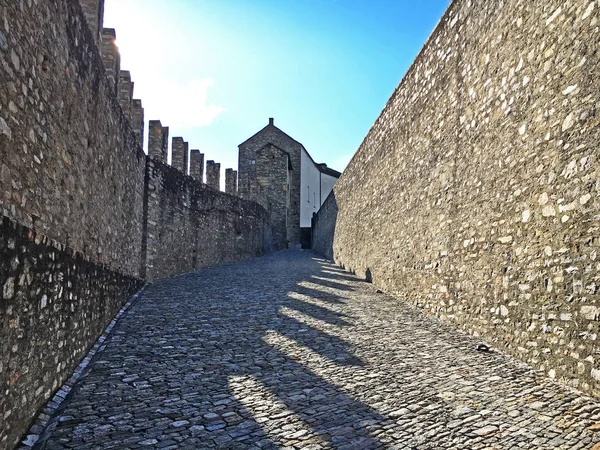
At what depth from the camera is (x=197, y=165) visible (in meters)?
15.0

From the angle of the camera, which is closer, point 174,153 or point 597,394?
point 597,394

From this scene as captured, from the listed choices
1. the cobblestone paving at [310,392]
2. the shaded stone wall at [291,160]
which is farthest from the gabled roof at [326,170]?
the cobblestone paving at [310,392]

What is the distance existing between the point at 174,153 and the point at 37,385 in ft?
35.8

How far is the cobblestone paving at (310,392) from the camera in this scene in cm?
280

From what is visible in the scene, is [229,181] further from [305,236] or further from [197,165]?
[305,236]

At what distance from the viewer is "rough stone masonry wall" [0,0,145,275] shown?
9.98ft

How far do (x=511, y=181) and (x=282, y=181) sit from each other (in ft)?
90.4

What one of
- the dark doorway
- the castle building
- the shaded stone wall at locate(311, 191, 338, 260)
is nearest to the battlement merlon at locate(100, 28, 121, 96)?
the shaded stone wall at locate(311, 191, 338, 260)

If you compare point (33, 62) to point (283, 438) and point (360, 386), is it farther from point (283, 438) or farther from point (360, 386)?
point (360, 386)

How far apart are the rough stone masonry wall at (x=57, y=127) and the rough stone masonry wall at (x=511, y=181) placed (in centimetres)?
438

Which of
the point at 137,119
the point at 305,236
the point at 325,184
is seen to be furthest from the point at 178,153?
the point at 325,184

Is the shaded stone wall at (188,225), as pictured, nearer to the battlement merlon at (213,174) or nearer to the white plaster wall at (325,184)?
the battlement merlon at (213,174)

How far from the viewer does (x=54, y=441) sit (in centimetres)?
271

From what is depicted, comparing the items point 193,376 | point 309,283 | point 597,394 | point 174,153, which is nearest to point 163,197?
point 174,153
